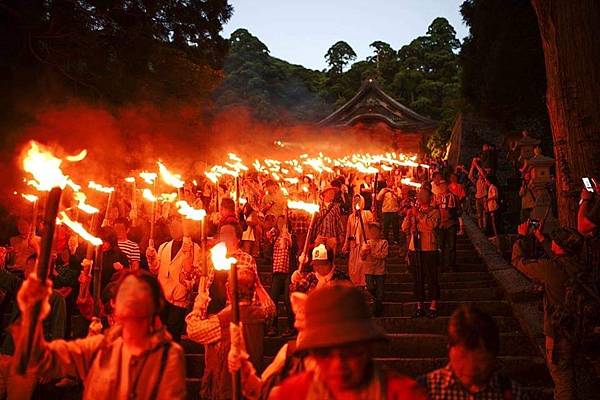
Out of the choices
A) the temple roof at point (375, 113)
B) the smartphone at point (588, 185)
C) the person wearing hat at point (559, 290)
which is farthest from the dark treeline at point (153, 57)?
the temple roof at point (375, 113)

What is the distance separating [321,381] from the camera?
2.73 meters

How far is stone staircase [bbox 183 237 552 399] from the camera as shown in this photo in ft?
23.3

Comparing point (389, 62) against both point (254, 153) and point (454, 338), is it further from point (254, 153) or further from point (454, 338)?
point (454, 338)

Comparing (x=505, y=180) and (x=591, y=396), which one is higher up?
(x=505, y=180)

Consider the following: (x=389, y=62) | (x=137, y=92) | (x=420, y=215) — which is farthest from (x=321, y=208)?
(x=389, y=62)

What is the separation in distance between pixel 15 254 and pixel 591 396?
8101 mm

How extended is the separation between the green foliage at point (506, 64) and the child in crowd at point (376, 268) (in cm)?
1127

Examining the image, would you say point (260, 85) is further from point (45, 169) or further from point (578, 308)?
point (45, 169)

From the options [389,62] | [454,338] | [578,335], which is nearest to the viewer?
[454,338]

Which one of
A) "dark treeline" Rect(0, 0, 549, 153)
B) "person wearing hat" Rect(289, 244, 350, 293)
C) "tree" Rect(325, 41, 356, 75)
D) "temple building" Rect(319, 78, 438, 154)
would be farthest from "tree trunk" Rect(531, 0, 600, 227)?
"tree" Rect(325, 41, 356, 75)

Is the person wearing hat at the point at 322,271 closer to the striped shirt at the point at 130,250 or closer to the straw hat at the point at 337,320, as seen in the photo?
the striped shirt at the point at 130,250

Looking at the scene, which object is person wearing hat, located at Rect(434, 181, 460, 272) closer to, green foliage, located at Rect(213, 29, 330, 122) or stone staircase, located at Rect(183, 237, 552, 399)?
stone staircase, located at Rect(183, 237, 552, 399)

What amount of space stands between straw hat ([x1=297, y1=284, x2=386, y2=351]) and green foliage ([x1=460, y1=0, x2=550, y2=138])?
55.1 feet

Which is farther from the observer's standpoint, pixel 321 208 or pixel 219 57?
pixel 219 57
